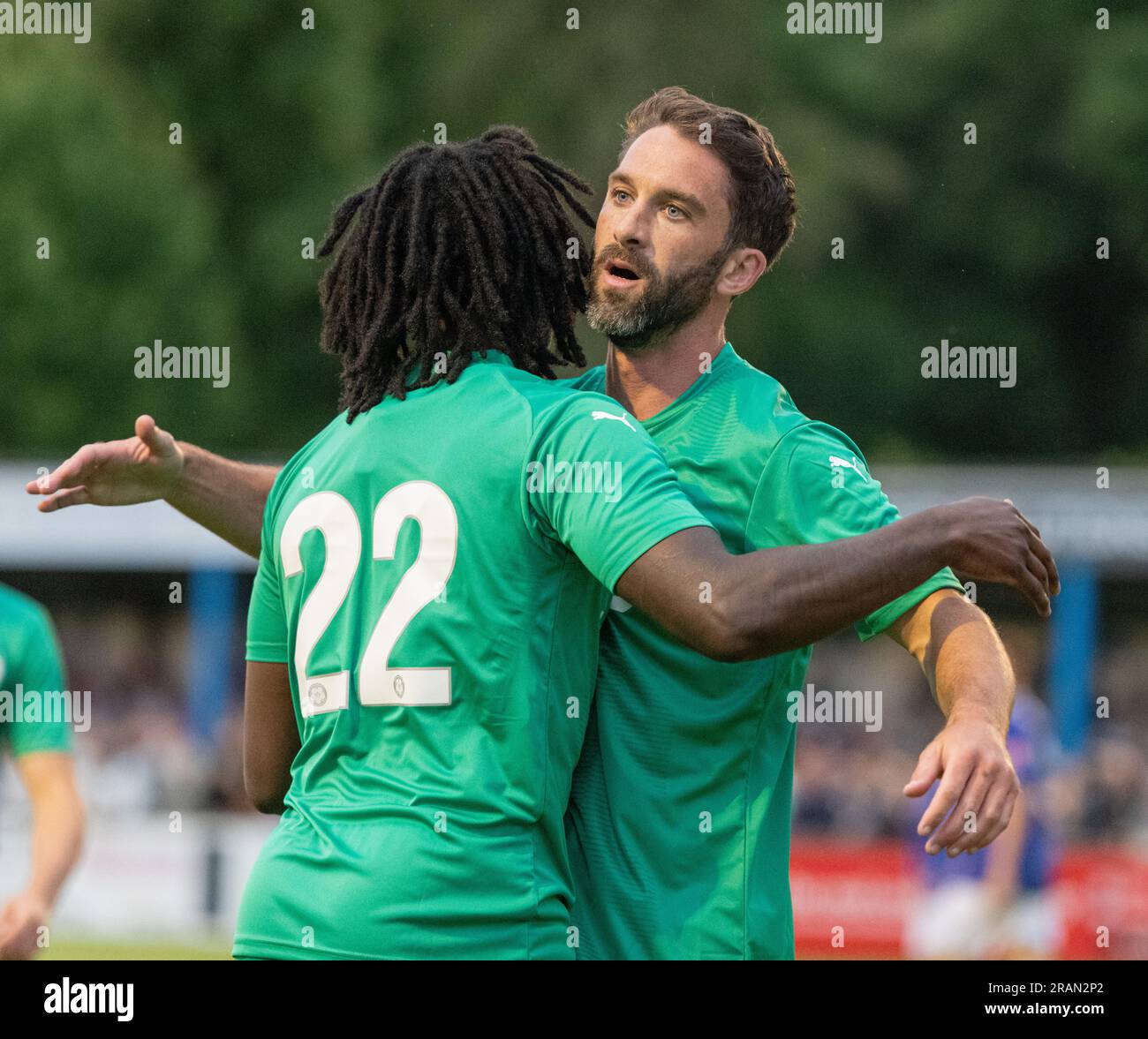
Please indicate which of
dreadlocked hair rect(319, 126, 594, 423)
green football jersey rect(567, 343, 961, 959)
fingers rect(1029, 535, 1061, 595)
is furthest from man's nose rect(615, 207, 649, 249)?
fingers rect(1029, 535, 1061, 595)

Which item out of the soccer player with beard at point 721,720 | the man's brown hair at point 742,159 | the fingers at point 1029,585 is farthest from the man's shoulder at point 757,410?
the fingers at point 1029,585

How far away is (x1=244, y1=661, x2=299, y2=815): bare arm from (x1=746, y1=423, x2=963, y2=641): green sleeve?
969mm

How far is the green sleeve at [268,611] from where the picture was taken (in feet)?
11.1

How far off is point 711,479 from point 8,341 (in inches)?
787

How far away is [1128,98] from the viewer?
24.6m

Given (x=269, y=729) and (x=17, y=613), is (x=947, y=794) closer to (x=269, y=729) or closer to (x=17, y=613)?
Result: (x=269, y=729)

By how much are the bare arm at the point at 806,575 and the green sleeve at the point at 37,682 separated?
3.64 metres

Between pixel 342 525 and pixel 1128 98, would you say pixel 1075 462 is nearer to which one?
pixel 1128 98

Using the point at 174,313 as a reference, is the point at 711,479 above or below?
below

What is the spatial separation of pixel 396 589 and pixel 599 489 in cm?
42

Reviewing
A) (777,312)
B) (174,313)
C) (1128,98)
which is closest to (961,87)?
(1128,98)

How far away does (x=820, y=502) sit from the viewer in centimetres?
336

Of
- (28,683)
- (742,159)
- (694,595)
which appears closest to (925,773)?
(694,595)
